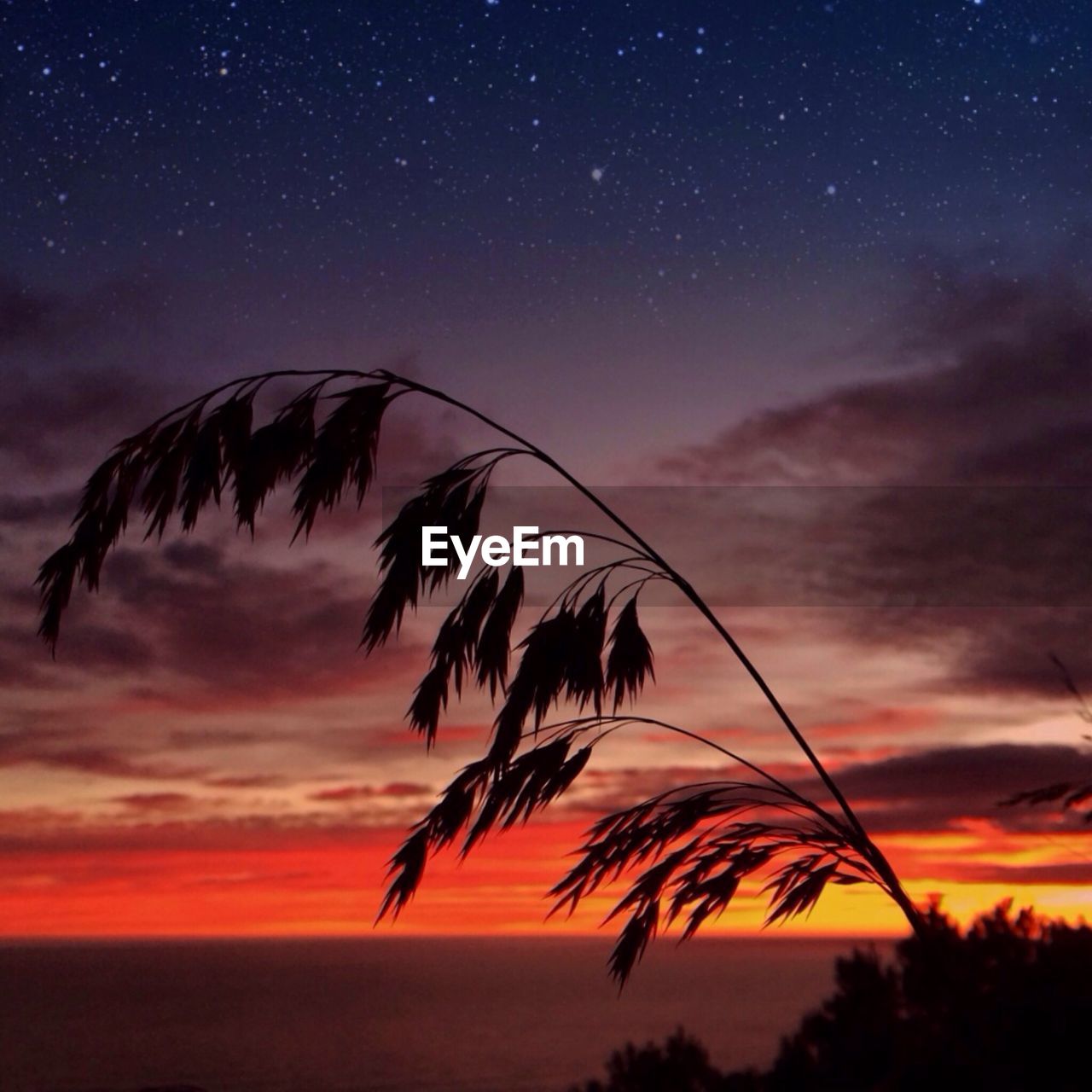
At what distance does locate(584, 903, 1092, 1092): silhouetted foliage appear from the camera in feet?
8.38

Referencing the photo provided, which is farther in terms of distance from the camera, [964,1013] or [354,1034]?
[354,1034]

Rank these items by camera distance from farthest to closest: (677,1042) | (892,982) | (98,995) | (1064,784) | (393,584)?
(98,995), (393,584), (677,1042), (1064,784), (892,982)

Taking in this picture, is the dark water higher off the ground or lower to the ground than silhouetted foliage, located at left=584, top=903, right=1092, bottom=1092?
lower

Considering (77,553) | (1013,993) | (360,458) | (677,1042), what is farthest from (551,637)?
(1013,993)

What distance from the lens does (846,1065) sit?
302 centimetres

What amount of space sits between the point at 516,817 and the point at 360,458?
1.63 meters

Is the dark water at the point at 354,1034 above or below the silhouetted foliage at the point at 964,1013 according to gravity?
below

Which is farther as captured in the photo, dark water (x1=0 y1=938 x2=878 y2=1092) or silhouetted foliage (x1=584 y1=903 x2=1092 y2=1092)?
dark water (x1=0 y1=938 x2=878 y2=1092)

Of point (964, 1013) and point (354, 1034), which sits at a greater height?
point (964, 1013)

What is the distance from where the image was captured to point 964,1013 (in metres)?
2.66

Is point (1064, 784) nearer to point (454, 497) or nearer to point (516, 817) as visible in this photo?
point (516, 817)

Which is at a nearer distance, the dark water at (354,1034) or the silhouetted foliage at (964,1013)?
the silhouetted foliage at (964,1013)

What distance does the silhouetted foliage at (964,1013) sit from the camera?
8.38ft

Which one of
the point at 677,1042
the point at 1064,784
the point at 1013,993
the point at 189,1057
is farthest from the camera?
the point at 189,1057
